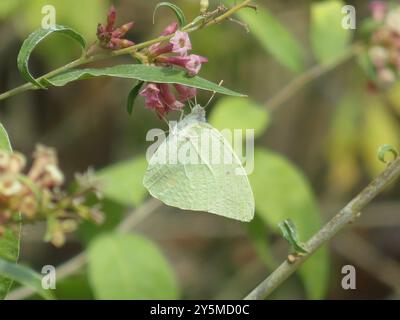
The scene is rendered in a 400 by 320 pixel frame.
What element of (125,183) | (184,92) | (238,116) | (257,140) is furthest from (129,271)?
(257,140)

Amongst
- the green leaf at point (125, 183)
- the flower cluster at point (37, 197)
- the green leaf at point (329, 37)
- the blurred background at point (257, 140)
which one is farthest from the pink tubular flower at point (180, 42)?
the blurred background at point (257, 140)

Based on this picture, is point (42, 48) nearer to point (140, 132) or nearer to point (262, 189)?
point (140, 132)

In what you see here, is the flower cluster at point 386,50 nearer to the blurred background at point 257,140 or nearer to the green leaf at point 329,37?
the green leaf at point 329,37

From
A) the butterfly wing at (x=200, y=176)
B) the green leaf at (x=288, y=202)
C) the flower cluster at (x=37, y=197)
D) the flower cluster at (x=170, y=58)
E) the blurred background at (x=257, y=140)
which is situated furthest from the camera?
the blurred background at (x=257, y=140)

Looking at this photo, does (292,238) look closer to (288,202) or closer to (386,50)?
(288,202)

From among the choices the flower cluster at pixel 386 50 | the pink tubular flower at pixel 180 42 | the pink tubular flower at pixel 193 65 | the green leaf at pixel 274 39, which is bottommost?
the pink tubular flower at pixel 193 65

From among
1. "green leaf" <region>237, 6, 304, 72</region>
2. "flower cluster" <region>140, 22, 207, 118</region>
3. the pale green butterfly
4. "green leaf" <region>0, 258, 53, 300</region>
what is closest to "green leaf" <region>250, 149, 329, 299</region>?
"green leaf" <region>237, 6, 304, 72</region>

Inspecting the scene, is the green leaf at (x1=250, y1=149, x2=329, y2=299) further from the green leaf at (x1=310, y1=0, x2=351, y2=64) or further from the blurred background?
the blurred background
